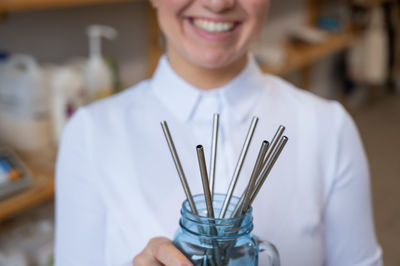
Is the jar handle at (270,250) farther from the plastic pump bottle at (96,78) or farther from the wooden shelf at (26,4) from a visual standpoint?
the plastic pump bottle at (96,78)

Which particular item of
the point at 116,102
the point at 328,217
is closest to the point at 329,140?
the point at 328,217

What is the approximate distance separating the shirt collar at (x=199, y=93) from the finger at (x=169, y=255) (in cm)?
35

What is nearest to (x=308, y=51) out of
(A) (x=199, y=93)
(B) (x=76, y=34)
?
(B) (x=76, y=34)

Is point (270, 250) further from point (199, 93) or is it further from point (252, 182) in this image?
point (199, 93)

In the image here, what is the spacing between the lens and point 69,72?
144 cm

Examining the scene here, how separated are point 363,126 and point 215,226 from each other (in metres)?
3.22

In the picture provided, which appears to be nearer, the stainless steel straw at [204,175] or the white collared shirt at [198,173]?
the stainless steel straw at [204,175]

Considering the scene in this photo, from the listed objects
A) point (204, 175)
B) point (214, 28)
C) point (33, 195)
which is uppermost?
point (214, 28)

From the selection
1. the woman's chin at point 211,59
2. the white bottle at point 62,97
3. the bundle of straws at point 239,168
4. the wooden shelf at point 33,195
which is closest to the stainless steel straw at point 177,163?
the bundle of straws at point 239,168

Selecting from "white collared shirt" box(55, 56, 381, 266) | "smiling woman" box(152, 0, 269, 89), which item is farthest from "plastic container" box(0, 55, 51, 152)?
"smiling woman" box(152, 0, 269, 89)

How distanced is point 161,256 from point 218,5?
0.38 metres

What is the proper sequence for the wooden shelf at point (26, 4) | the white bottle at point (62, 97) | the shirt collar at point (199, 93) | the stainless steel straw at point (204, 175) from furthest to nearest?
the white bottle at point (62, 97), the wooden shelf at point (26, 4), the shirt collar at point (199, 93), the stainless steel straw at point (204, 175)

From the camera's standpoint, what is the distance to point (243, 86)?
780 mm

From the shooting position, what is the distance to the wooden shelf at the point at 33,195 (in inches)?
44.1
